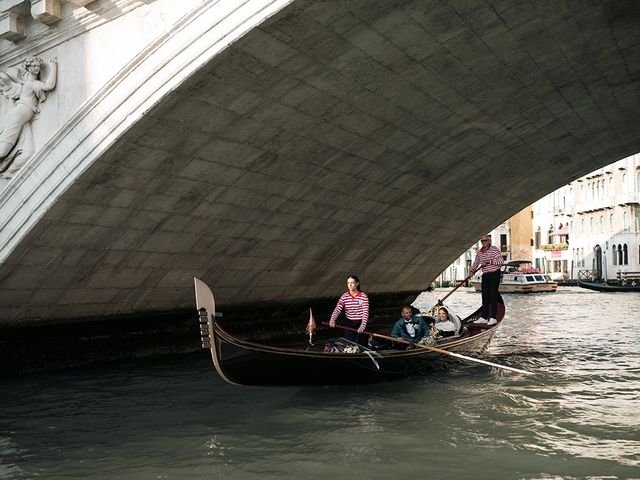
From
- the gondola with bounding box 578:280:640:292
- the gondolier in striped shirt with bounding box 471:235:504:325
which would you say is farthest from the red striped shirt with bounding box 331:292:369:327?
the gondola with bounding box 578:280:640:292

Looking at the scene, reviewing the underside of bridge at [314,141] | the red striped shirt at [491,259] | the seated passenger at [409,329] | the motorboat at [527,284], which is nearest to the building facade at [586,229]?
the motorboat at [527,284]

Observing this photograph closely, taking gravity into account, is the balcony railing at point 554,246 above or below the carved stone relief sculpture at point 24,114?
above

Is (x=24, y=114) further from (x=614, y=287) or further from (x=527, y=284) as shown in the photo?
(x=527, y=284)

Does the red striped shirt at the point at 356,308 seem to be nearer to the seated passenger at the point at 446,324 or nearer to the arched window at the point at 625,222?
the seated passenger at the point at 446,324

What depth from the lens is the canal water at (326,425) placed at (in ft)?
16.6

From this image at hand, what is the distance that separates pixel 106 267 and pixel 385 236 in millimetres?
6449

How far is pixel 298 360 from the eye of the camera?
7.18 metres

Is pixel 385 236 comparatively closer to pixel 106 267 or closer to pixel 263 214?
pixel 263 214

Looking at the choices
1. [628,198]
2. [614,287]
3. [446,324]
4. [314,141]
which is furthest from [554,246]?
[314,141]

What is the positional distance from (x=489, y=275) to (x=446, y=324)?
114 centimetres

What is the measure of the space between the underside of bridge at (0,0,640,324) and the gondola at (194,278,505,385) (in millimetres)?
1802

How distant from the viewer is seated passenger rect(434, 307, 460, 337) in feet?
31.0

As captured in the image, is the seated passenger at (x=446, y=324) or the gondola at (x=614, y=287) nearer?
the seated passenger at (x=446, y=324)

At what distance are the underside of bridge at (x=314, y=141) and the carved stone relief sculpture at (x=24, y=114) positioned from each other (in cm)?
65
